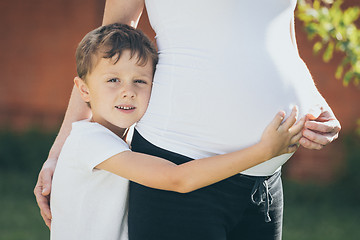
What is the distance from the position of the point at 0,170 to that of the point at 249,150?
662 centimetres

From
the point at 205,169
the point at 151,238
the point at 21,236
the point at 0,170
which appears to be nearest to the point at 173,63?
the point at 205,169

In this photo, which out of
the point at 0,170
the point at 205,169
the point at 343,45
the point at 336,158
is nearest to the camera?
the point at 205,169

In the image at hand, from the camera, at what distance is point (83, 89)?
218 centimetres

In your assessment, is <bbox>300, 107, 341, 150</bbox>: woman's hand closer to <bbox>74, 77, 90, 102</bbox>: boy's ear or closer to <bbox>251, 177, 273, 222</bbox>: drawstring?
<bbox>251, 177, 273, 222</bbox>: drawstring

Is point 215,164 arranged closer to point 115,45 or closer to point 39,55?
point 115,45

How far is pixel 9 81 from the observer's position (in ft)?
26.8

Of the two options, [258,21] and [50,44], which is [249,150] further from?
[50,44]

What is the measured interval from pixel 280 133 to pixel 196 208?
0.37 metres

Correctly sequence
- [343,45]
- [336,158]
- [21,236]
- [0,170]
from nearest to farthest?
[343,45], [21,236], [336,158], [0,170]

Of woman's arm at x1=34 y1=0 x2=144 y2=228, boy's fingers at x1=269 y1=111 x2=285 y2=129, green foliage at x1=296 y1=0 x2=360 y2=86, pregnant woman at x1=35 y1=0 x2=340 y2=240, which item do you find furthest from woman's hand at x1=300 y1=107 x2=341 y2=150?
green foliage at x1=296 y1=0 x2=360 y2=86

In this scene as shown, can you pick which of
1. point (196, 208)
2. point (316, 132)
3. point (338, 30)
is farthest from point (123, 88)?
point (338, 30)

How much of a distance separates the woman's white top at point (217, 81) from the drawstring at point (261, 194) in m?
0.03

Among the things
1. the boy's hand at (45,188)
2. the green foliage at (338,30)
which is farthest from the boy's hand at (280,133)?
the green foliage at (338,30)

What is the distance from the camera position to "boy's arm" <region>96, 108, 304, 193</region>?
1.76 meters
